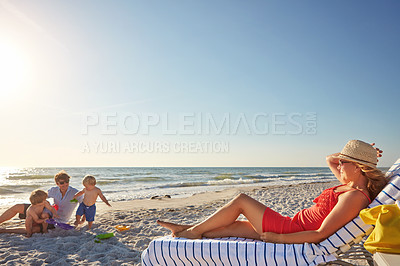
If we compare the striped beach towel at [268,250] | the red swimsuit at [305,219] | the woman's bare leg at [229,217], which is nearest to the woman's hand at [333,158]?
the red swimsuit at [305,219]

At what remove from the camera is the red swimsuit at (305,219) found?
8.73 ft

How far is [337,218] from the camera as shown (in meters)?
2.41

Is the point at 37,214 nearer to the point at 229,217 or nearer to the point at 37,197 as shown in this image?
the point at 37,197

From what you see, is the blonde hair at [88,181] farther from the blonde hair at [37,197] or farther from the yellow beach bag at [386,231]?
the yellow beach bag at [386,231]

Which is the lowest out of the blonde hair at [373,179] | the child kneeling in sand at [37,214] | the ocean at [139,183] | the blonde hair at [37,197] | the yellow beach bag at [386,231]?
the ocean at [139,183]

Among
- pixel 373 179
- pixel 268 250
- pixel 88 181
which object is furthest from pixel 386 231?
pixel 88 181

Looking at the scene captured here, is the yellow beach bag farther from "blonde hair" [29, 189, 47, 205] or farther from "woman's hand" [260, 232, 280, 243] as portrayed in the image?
"blonde hair" [29, 189, 47, 205]

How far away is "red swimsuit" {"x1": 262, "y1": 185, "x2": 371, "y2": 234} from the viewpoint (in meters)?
2.66

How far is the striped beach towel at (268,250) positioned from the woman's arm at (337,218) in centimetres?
4

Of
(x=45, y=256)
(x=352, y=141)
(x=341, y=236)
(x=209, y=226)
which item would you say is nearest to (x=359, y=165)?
(x=352, y=141)

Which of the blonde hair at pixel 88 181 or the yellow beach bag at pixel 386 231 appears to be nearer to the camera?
the yellow beach bag at pixel 386 231

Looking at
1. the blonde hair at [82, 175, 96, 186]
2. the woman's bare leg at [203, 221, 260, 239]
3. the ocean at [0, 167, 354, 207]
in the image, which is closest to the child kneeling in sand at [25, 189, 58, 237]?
the blonde hair at [82, 175, 96, 186]

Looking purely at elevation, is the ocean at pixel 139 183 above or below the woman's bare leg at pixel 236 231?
below

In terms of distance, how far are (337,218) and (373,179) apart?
1.80 ft
